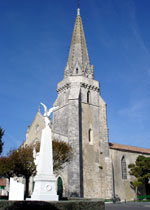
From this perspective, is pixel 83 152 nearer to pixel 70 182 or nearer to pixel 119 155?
pixel 70 182

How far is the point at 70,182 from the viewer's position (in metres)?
27.6

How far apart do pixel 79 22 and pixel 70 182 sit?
95.3ft

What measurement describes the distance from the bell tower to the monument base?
53.1ft

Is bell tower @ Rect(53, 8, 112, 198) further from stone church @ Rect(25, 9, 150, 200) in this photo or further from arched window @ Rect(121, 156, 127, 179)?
arched window @ Rect(121, 156, 127, 179)

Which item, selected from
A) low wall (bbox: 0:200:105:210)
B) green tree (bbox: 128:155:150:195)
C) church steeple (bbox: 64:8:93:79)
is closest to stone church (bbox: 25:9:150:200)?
church steeple (bbox: 64:8:93:79)

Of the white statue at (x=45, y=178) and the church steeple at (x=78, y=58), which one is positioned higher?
the church steeple at (x=78, y=58)

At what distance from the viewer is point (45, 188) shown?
38.8ft

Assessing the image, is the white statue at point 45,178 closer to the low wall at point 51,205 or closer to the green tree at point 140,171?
the low wall at point 51,205

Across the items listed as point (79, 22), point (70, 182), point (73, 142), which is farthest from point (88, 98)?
point (79, 22)

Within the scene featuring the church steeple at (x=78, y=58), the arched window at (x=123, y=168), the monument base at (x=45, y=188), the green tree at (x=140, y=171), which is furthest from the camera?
the church steeple at (x=78, y=58)

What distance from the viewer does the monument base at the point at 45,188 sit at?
1162 centimetres

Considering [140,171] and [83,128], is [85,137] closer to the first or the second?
[83,128]

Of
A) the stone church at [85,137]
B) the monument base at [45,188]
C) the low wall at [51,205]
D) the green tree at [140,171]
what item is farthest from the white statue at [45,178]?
the green tree at [140,171]

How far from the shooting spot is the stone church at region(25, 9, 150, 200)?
28981 millimetres
